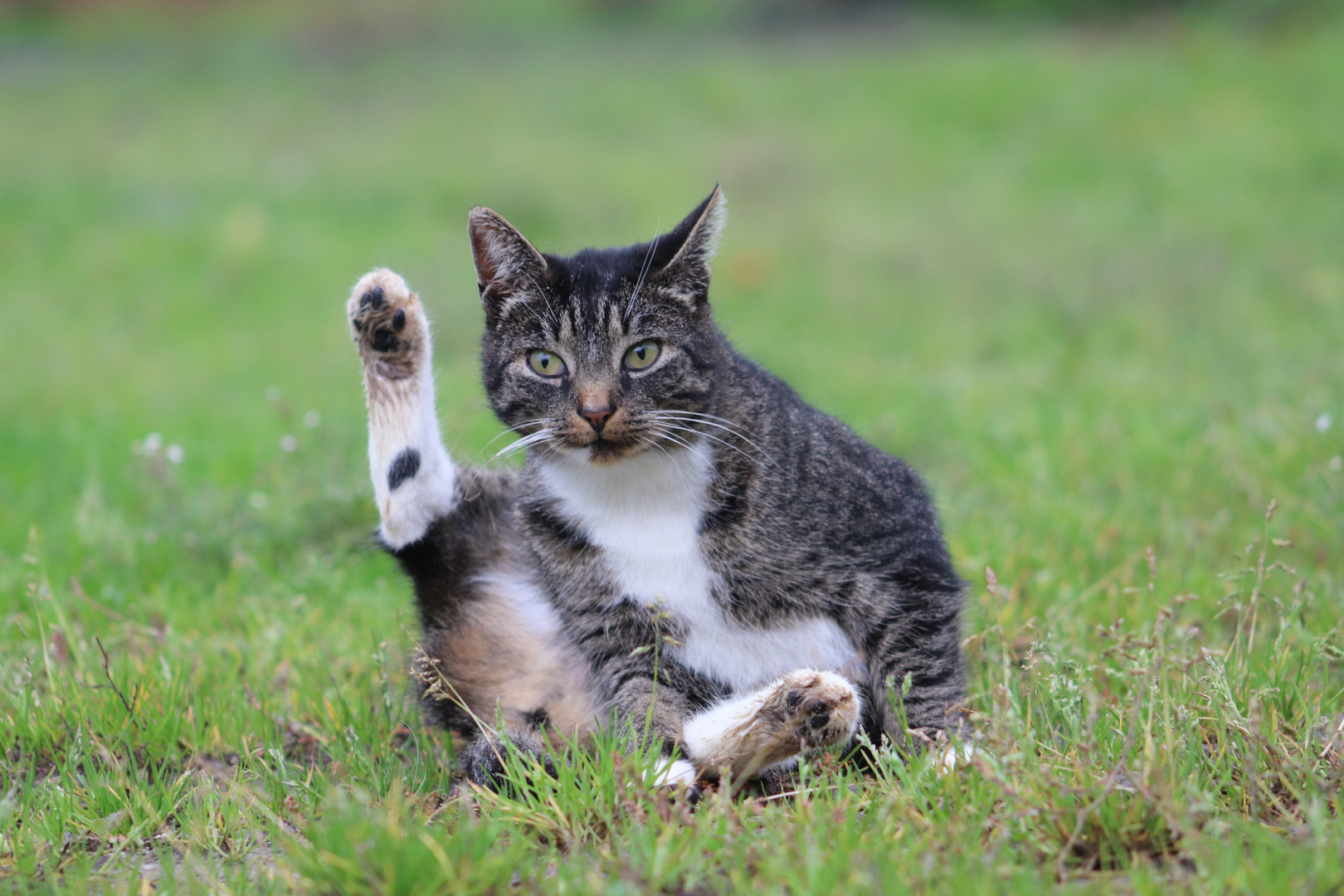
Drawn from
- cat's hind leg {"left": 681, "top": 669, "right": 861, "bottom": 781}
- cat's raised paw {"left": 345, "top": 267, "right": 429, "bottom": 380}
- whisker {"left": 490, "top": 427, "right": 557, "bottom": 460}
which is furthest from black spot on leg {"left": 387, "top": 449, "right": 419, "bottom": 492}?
cat's hind leg {"left": 681, "top": 669, "right": 861, "bottom": 781}

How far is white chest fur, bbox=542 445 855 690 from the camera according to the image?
2.93m

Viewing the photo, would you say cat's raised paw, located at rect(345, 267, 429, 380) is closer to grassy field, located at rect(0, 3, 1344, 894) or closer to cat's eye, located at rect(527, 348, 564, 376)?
cat's eye, located at rect(527, 348, 564, 376)

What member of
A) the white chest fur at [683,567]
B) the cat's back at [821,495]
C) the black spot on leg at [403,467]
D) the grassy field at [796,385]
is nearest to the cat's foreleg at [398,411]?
the black spot on leg at [403,467]

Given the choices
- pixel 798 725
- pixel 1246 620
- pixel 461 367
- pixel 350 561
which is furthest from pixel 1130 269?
pixel 798 725

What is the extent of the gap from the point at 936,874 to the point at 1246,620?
217cm

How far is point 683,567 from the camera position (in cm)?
294

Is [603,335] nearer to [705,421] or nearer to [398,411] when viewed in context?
[705,421]

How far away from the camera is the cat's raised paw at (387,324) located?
3.37m

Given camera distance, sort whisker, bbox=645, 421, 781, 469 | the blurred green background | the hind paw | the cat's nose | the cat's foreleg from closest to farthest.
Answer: the hind paw → the cat's nose → whisker, bbox=645, 421, 781, 469 → the cat's foreleg → the blurred green background

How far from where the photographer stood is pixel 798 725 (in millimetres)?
2562

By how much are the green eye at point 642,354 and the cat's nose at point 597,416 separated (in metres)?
0.22

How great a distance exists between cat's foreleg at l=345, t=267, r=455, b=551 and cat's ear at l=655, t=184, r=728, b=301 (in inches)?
32.6

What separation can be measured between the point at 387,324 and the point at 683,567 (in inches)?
48.0

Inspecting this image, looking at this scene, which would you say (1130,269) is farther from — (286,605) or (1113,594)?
(286,605)
